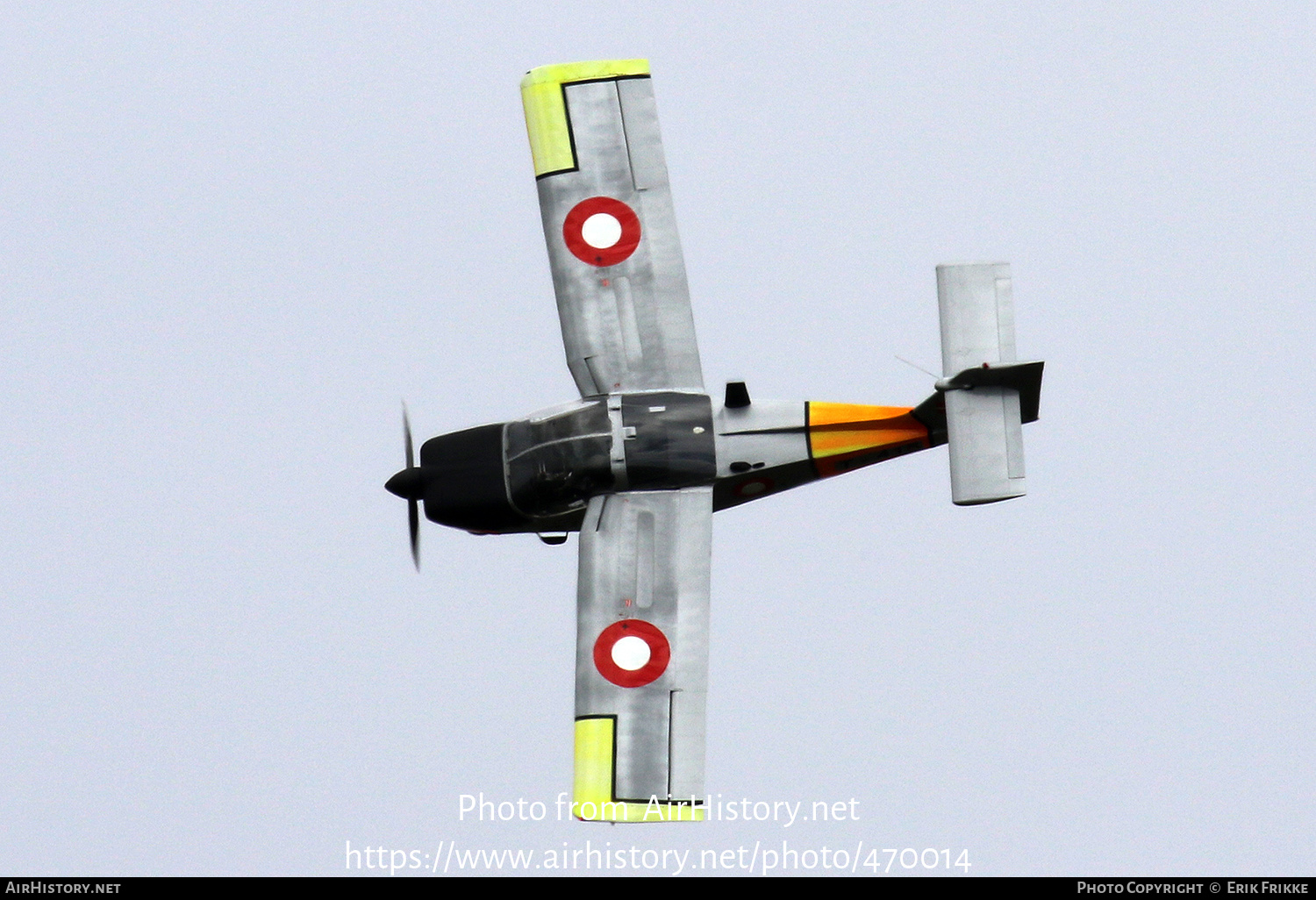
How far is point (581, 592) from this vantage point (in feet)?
71.2

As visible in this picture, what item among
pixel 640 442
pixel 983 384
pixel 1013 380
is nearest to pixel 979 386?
pixel 983 384

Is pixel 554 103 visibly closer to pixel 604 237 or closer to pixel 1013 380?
pixel 604 237

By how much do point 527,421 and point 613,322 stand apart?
133cm

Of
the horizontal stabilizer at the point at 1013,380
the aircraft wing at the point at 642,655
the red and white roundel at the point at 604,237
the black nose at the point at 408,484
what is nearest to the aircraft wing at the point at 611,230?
the red and white roundel at the point at 604,237

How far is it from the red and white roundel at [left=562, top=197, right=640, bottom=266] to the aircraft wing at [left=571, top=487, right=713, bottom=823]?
2.47 metres

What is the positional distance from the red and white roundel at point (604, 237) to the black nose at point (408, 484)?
276cm

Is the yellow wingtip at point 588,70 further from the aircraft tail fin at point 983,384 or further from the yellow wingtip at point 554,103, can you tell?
the aircraft tail fin at point 983,384

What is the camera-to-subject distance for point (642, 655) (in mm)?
21234

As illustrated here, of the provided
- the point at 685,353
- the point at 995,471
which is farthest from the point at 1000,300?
the point at 685,353

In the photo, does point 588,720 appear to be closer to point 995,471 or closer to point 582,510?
point 582,510

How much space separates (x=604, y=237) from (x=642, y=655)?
4.37 metres

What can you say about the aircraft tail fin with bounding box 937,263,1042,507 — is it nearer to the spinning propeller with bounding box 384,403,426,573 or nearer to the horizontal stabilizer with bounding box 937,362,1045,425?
the horizontal stabilizer with bounding box 937,362,1045,425

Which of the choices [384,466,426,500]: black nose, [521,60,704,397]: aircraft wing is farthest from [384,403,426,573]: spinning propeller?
[521,60,704,397]: aircraft wing

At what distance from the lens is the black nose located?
2270 centimetres
